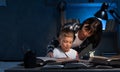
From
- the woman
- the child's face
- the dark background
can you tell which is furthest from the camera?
the dark background

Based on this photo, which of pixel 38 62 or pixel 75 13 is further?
pixel 75 13

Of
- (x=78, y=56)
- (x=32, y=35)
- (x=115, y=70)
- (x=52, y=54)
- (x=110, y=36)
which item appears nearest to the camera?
(x=115, y=70)

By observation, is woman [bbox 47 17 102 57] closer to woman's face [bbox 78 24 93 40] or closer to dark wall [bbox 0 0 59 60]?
woman's face [bbox 78 24 93 40]

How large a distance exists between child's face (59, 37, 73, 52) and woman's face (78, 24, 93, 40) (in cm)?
32

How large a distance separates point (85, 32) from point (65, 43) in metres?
0.40

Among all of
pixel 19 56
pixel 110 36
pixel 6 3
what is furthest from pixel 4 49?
pixel 110 36

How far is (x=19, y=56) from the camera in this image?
7250 millimetres

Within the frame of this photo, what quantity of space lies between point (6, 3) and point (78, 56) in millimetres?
4913

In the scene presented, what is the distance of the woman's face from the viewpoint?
264 centimetres

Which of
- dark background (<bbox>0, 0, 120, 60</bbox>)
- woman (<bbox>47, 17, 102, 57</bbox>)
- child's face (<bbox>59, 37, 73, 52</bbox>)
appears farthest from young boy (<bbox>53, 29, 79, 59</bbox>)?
dark background (<bbox>0, 0, 120, 60</bbox>)

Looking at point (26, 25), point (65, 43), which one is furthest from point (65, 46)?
point (26, 25)

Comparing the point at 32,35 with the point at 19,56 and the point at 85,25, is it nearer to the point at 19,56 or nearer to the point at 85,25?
the point at 19,56

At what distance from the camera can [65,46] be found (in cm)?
232

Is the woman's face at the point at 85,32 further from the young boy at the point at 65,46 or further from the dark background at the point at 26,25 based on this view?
the dark background at the point at 26,25
